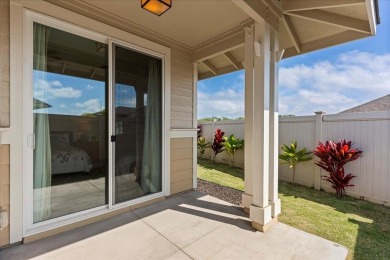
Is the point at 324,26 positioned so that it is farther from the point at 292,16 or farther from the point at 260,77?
the point at 260,77

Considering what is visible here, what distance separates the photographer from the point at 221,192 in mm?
3863

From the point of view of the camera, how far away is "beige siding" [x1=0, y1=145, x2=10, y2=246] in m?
1.93

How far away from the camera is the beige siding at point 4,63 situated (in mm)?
1938

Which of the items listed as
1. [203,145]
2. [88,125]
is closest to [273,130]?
[88,125]

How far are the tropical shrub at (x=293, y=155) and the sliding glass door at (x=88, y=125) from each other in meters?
3.19

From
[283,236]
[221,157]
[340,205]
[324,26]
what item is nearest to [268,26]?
[324,26]

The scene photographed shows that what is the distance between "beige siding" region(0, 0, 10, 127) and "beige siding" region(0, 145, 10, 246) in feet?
0.96

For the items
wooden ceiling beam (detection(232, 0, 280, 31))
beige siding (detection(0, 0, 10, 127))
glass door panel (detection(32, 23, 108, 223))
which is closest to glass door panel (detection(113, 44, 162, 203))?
glass door panel (detection(32, 23, 108, 223))

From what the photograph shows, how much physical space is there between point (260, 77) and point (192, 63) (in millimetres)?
1825

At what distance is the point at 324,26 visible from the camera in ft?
9.19

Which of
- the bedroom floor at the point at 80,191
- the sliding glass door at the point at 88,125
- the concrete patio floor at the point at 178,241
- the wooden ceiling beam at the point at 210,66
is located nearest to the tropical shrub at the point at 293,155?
the concrete patio floor at the point at 178,241

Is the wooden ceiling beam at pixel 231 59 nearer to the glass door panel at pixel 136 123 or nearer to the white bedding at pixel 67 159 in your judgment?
the glass door panel at pixel 136 123

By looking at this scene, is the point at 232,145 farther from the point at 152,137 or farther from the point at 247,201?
the point at 152,137

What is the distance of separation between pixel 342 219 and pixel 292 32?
9.63 feet
